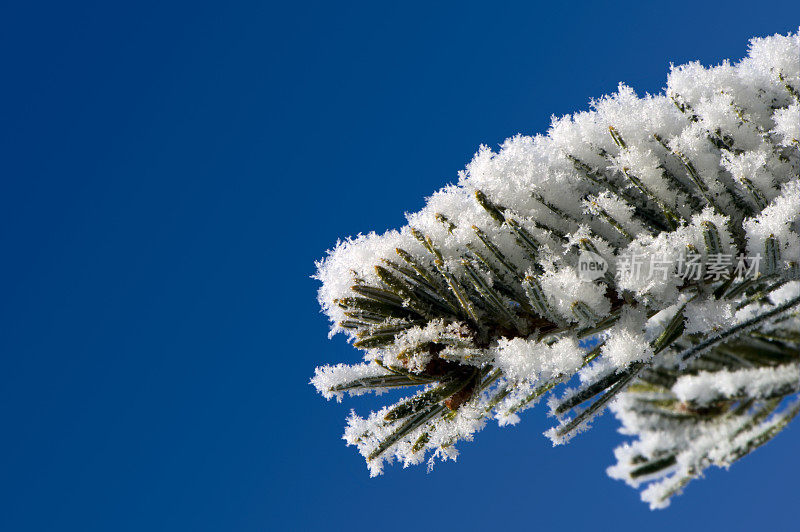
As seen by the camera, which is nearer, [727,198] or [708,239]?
[708,239]

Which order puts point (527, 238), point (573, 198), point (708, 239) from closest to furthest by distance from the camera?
point (708, 239) → point (527, 238) → point (573, 198)

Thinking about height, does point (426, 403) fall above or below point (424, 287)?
below

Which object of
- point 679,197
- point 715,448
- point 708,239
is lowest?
point 715,448

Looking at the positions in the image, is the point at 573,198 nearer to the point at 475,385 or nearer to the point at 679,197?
the point at 679,197

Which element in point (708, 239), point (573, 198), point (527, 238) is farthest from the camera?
point (573, 198)

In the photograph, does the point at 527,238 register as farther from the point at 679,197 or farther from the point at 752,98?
the point at 752,98

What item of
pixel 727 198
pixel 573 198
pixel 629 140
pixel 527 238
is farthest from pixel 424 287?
pixel 727 198
